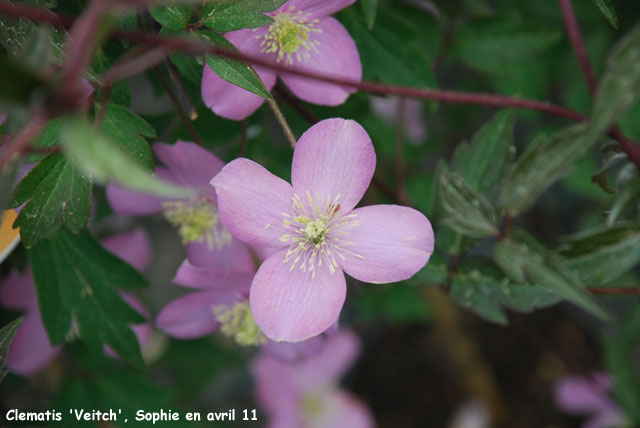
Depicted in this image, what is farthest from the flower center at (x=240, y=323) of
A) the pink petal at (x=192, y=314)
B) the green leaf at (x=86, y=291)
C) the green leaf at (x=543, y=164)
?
the green leaf at (x=543, y=164)

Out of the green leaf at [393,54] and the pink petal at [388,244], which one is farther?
the green leaf at [393,54]

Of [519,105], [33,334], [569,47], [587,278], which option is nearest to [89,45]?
[519,105]

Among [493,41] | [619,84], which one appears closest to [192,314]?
[619,84]

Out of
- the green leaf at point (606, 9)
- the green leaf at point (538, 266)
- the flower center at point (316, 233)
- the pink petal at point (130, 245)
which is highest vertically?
the green leaf at point (606, 9)

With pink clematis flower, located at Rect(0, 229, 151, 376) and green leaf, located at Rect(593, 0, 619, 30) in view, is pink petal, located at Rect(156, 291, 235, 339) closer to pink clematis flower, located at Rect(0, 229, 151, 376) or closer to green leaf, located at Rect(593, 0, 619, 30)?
pink clematis flower, located at Rect(0, 229, 151, 376)

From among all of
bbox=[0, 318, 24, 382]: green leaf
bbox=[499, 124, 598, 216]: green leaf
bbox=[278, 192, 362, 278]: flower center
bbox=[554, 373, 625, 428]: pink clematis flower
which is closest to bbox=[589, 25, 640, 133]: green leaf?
bbox=[499, 124, 598, 216]: green leaf

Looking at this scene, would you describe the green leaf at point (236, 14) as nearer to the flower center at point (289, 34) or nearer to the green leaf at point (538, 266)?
the flower center at point (289, 34)

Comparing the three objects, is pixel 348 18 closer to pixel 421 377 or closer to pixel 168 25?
pixel 168 25
